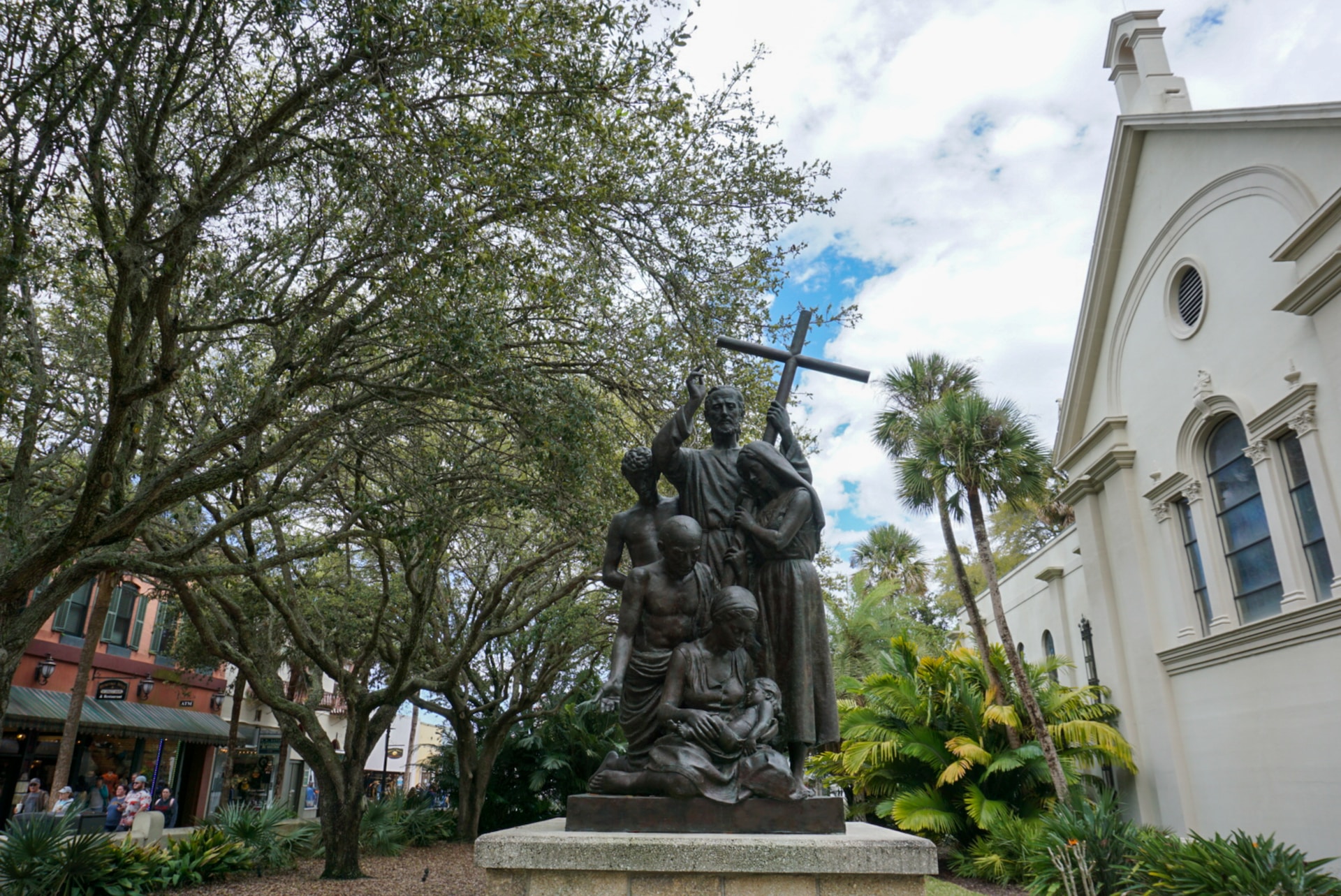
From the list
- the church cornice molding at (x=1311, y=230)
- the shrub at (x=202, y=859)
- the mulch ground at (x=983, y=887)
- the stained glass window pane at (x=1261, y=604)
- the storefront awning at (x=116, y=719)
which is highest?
the church cornice molding at (x=1311, y=230)

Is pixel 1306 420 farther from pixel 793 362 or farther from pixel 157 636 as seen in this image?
pixel 157 636

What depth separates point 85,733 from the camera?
2292 cm

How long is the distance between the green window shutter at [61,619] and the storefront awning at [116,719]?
166 centimetres

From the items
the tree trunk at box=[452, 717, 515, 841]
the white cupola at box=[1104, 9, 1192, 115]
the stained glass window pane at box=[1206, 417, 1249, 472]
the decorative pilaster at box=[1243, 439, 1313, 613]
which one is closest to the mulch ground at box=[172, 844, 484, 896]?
the tree trunk at box=[452, 717, 515, 841]

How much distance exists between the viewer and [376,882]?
1516 centimetres

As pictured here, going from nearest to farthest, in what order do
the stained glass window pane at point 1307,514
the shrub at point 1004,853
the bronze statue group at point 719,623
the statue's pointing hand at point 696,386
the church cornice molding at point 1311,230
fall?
the bronze statue group at point 719,623 < the statue's pointing hand at point 696,386 < the church cornice molding at point 1311,230 < the stained glass window pane at point 1307,514 < the shrub at point 1004,853

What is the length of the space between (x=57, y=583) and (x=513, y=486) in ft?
15.4

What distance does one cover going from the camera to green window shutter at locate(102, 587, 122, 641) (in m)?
25.1

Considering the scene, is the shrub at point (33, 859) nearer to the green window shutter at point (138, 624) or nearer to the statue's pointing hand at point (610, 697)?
the statue's pointing hand at point (610, 697)

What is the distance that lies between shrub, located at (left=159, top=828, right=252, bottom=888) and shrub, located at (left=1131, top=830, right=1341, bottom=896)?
1306 centimetres

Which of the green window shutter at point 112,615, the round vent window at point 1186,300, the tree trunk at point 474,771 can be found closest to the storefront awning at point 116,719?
the green window shutter at point 112,615

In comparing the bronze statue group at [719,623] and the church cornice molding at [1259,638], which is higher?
the church cornice molding at [1259,638]

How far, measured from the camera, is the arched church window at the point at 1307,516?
12.4 meters

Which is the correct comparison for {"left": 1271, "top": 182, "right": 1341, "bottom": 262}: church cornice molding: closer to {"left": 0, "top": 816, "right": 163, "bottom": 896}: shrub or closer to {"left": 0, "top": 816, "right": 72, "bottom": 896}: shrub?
{"left": 0, "top": 816, "right": 163, "bottom": 896}: shrub
